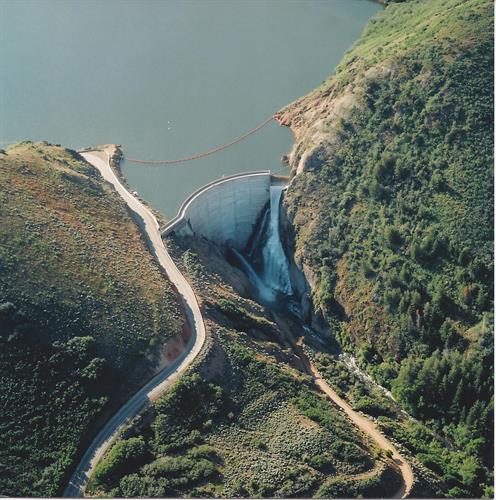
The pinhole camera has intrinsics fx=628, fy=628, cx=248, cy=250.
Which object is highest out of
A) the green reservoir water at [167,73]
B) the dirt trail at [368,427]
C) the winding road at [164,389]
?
the green reservoir water at [167,73]

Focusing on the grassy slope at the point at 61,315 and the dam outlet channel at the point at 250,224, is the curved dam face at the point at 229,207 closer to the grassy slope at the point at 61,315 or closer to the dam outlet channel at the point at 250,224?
the dam outlet channel at the point at 250,224

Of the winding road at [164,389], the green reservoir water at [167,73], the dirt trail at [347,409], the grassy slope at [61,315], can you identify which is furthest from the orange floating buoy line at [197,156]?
the dirt trail at [347,409]

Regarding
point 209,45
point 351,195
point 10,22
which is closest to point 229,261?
point 351,195

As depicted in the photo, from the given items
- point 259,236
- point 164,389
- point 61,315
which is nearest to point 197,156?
point 259,236

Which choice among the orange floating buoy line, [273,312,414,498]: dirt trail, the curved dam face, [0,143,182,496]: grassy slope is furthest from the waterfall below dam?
[0,143,182,496]: grassy slope

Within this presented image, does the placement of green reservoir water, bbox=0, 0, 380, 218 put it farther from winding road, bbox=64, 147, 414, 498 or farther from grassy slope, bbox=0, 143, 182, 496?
grassy slope, bbox=0, 143, 182, 496

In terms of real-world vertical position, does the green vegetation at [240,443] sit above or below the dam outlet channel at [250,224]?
below
